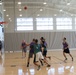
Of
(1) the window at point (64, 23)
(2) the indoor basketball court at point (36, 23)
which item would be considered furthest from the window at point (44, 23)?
(1) the window at point (64, 23)

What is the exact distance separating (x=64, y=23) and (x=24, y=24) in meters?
5.24

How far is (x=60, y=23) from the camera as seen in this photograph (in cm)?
2286

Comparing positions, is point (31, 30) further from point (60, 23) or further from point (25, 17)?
point (60, 23)

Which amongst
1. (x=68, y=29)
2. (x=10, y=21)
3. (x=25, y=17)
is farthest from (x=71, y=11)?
(x=10, y=21)

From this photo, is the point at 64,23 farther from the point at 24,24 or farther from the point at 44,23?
the point at 24,24

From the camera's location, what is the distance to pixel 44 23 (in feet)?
74.4

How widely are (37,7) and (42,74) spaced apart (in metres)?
15.2

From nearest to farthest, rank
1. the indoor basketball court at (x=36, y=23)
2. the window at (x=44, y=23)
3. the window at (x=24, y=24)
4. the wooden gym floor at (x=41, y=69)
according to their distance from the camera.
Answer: the wooden gym floor at (x=41, y=69), the indoor basketball court at (x=36, y=23), the window at (x=24, y=24), the window at (x=44, y=23)

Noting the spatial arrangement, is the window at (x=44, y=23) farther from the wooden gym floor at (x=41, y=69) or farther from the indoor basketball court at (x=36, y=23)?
the wooden gym floor at (x=41, y=69)

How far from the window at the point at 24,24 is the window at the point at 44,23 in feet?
3.08

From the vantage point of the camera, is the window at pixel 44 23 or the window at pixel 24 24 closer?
the window at pixel 24 24

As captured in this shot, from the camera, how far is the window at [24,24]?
2222 cm

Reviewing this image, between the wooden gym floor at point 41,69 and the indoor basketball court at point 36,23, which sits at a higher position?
the indoor basketball court at point 36,23

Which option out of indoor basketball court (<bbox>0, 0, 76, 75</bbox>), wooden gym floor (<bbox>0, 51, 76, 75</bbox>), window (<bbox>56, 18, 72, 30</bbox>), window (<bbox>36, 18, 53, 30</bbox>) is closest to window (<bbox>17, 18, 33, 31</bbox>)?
indoor basketball court (<bbox>0, 0, 76, 75</bbox>)
